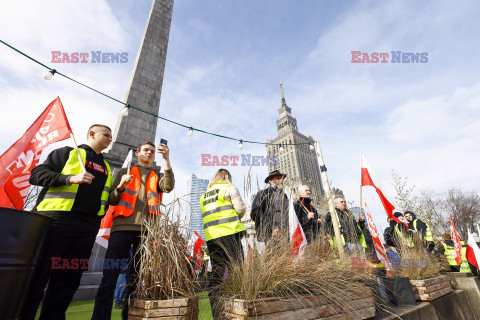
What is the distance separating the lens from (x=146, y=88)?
664 cm

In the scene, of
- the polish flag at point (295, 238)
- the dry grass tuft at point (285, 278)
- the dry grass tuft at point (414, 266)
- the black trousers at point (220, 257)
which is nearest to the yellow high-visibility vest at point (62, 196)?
the black trousers at point (220, 257)

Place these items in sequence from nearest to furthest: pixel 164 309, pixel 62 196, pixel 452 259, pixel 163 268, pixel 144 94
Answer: pixel 164 309
pixel 163 268
pixel 62 196
pixel 452 259
pixel 144 94

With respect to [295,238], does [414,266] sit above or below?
below

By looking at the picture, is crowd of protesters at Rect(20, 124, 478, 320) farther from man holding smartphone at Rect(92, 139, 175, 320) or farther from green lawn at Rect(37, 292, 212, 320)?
green lawn at Rect(37, 292, 212, 320)

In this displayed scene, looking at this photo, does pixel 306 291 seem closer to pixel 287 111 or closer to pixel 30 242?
pixel 30 242

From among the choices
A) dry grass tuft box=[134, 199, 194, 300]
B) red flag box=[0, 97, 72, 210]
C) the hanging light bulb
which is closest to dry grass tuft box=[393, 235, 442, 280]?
dry grass tuft box=[134, 199, 194, 300]

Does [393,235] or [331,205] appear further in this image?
[393,235]

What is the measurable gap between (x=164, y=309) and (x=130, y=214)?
96 cm

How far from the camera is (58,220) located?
5.48 feet

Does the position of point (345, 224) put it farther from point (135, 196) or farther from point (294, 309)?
point (135, 196)

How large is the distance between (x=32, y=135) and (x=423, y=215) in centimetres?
1697

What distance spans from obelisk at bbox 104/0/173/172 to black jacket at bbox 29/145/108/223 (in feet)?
11.2

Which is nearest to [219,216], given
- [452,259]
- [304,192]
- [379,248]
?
[304,192]

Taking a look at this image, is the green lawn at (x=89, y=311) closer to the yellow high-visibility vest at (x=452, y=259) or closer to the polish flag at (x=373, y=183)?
the polish flag at (x=373, y=183)
